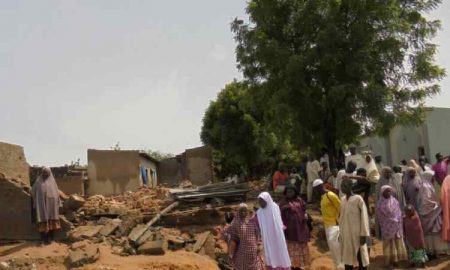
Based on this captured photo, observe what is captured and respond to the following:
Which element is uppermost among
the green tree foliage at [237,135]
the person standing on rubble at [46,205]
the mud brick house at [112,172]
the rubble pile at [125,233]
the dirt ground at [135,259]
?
the green tree foliage at [237,135]

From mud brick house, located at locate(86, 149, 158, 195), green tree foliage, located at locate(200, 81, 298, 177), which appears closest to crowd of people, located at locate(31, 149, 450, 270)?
mud brick house, located at locate(86, 149, 158, 195)

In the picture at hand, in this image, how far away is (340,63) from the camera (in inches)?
628

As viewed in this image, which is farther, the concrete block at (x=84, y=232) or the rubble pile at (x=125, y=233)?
the concrete block at (x=84, y=232)

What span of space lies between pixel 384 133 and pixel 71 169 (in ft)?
55.3

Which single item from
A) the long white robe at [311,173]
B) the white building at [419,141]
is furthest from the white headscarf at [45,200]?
the white building at [419,141]

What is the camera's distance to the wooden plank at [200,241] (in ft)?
39.9

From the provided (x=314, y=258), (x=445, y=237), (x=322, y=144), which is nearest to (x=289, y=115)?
(x=322, y=144)

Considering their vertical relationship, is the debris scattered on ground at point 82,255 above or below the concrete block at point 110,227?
below

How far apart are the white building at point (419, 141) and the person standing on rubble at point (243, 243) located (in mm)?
19799

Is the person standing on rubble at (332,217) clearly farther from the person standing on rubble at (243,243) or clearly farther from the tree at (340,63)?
the tree at (340,63)

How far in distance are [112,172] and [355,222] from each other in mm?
17603

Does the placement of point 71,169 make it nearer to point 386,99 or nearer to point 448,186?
point 386,99

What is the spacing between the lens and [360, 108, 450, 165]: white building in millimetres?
29531

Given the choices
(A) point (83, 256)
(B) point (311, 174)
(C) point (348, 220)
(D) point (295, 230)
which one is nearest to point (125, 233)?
(A) point (83, 256)
